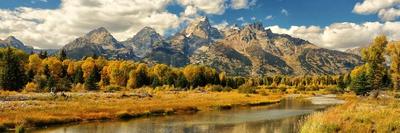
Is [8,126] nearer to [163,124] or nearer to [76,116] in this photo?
[76,116]

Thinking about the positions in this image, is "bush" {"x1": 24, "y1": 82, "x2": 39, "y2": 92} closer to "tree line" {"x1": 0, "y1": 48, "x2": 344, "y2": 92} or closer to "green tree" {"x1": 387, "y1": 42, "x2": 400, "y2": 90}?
"tree line" {"x1": 0, "y1": 48, "x2": 344, "y2": 92}

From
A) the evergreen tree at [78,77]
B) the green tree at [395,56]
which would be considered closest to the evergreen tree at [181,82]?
the evergreen tree at [78,77]

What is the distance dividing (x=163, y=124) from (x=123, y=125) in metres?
5.04

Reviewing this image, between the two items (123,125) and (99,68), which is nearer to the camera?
(123,125)

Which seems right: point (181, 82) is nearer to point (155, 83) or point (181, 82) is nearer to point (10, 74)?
point (155, 83)

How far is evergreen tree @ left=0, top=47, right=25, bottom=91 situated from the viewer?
11612 cm

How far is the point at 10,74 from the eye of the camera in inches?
4599

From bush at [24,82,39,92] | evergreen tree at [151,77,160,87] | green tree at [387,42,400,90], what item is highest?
green tree at [387,42,400,90]

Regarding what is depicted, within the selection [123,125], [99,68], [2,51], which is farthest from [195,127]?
[99,68]

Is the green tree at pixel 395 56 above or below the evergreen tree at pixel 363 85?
above

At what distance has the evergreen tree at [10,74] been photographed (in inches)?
4572

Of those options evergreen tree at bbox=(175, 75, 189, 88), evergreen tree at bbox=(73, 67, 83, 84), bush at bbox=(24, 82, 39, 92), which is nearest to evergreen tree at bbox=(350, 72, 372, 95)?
evergreen tree at bbox=(175, 75, 189, 88)

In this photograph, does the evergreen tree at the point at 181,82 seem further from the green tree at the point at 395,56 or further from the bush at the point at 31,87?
the green tree at the point at 395,56

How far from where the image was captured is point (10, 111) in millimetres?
55625
